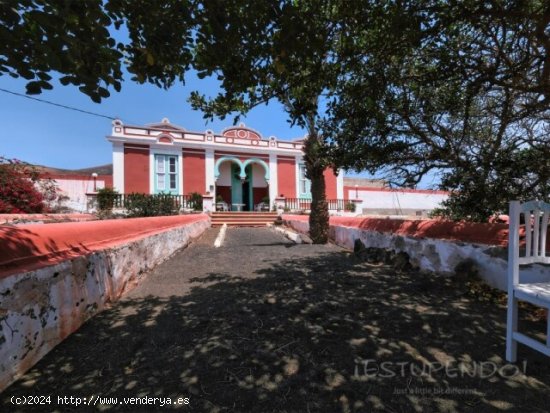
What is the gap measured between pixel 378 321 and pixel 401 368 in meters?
0.77

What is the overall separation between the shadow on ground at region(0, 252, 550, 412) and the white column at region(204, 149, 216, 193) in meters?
15.8

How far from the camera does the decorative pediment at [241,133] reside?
20328 mm

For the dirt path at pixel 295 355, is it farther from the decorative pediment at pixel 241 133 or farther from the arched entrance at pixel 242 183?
the decorative pediment at pixel 241 133

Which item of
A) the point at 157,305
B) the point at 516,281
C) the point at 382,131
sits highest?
the point at 382,131

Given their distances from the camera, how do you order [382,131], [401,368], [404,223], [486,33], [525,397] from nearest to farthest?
1. [525,397]
2. [401,368]
3. [486,33]
4. [382,131]
5. [404,223]

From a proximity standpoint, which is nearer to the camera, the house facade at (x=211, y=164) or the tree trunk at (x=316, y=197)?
the tree trunk at (x=316, y=197)

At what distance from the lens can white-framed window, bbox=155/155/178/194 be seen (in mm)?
17547

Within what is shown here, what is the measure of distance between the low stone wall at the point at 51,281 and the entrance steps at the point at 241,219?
11573 millimetres

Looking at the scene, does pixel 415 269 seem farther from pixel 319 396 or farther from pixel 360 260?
pixel 319 396

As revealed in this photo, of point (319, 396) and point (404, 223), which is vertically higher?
point (404, 223)

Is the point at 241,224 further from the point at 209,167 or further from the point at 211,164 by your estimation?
the point at 211,164

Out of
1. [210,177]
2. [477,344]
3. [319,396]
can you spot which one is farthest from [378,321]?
[210,177]

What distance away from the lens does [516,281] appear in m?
2.00

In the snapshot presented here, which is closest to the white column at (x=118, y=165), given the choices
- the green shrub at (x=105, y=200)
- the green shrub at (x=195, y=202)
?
the green shrub at (x=105, y=200)
